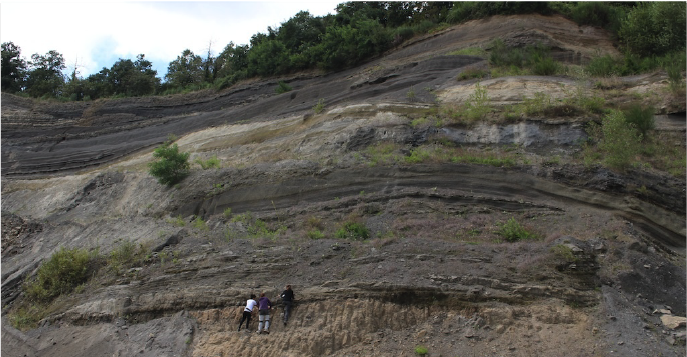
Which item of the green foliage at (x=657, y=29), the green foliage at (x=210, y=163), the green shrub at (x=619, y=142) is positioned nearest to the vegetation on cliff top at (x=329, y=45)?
the green foliage at (x=657, y=29)

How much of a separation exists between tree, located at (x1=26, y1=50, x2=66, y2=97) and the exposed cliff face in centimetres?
1575

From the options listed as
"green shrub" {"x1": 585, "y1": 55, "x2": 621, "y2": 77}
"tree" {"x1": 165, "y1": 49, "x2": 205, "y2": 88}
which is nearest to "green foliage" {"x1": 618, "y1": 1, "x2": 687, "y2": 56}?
"green shrub" {"x1": 585, "y1": 55, "x2": 621, "y2": 77}

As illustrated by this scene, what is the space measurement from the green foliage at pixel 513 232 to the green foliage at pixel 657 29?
1275 cm

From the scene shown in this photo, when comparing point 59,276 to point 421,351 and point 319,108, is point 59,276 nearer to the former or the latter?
point 421,351

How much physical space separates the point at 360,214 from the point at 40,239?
12653mm

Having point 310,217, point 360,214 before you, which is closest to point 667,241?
point 360,214

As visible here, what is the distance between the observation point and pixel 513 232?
12.6 metres

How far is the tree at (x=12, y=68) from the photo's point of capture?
36875 millimetres

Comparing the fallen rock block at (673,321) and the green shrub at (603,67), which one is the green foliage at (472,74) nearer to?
the green shrub at (603,67)

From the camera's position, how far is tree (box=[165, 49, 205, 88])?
39531 mm

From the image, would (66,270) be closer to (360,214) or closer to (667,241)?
(360,214)

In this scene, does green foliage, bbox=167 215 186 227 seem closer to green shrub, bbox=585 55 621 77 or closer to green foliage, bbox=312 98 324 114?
green foliage, bbox=312 98 324 114

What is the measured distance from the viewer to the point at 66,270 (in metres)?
14.5

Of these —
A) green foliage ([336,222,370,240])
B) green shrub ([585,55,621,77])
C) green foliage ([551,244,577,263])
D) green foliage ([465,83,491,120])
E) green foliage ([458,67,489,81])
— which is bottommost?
green foliage ([551,244,577,263])
